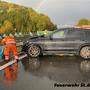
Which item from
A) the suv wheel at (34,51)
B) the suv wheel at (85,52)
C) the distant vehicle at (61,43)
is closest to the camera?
the suv wheel at (85,52)

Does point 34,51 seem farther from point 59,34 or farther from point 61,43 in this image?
point 59,34

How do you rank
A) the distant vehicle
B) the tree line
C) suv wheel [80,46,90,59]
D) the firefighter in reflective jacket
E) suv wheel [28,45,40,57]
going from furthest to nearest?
1. the tree line
2. suv wheel [28,45,40,57]
3. the distant vehicle
4. suv wheel [80,46,90,59]
5. the firefighter in reflective jacket

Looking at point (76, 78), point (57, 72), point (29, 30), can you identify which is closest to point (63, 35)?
point (57, 72)

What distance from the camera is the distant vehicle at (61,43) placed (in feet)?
65.3

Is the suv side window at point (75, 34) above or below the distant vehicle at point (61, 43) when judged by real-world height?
above

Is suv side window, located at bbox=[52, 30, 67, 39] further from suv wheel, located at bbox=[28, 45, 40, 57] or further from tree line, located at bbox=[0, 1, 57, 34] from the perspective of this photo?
tree line, located at bbox=[0, 1, 57, 34]

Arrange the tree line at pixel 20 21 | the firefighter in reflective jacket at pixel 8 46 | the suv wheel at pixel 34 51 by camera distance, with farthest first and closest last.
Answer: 1. the tree line at pixel 20 21
2. the suv wheel at pixel 34 51
3. the firefighter in reflective jacket at pixel 8 46

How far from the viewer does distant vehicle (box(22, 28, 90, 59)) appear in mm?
19906

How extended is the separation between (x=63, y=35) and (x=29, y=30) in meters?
98.3

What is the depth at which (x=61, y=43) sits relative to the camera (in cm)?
2008

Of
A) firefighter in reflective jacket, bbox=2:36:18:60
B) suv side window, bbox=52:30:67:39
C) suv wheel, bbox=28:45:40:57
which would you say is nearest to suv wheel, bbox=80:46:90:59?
suv side window, bbox=52:30:67:39

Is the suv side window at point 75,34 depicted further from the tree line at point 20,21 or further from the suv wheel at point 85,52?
the tree line at point 20,21

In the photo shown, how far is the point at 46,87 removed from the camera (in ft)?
30.5

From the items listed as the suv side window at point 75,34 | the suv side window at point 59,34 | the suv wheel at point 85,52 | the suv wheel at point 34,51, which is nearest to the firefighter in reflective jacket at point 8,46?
the suv wheel at point 34,51
